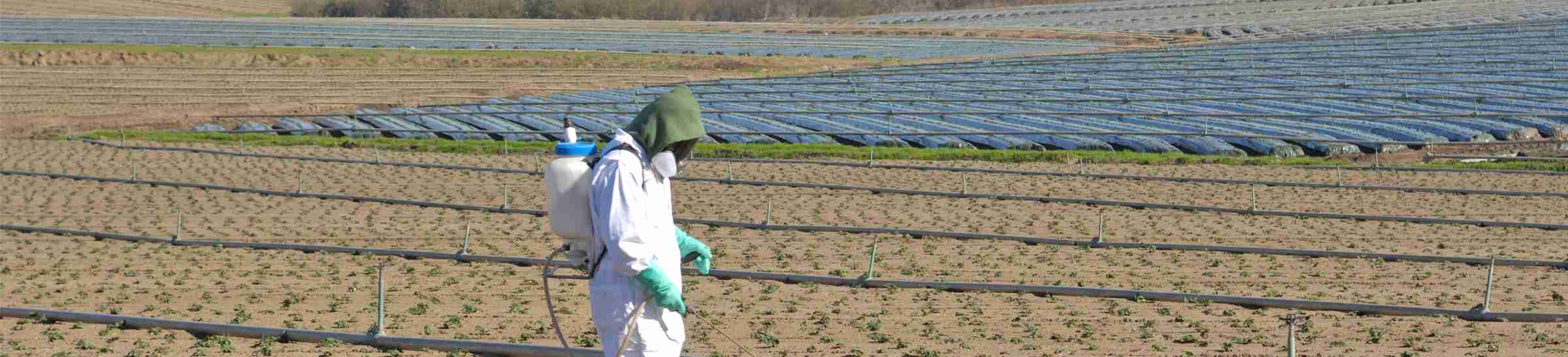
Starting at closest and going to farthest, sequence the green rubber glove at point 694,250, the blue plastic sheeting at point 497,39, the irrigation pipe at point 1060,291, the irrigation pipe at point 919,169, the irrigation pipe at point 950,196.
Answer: the green rubber glove at point 694,250, the irrigation pipe at point 1060,291, the irrigation pipe at point 950,196, the irrigation pipe at point 919,169, the blue plastic sheeting at point 497,39

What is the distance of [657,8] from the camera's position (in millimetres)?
72250

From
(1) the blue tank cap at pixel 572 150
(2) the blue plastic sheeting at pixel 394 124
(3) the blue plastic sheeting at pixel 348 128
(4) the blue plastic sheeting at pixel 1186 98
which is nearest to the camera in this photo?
(1) the blue tank cap at pixel 572 150

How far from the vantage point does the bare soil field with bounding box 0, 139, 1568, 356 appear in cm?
860

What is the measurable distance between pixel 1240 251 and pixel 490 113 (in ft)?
59.6

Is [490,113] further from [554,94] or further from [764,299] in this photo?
[764,299]

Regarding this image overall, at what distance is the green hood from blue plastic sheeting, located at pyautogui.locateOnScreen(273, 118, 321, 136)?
23.5 metres

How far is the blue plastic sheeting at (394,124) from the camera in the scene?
87.1 feet

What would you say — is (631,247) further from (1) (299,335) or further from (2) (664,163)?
(1) (299,335)

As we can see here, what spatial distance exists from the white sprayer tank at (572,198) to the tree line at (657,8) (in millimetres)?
63568

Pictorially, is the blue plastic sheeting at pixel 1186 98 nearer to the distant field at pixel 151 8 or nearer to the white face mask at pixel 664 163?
the white face mask at pixel 664 163

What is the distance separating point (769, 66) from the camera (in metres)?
41.4

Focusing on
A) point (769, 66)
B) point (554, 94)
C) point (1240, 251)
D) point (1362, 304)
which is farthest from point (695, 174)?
point (769, 66)

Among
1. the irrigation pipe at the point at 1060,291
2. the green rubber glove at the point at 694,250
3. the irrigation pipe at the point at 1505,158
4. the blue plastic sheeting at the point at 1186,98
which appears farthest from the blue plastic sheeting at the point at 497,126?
the green rubber glove at the point at 694,250

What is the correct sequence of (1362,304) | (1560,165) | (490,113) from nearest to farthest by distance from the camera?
1. (1362,304)
2. (1560,165)
3. (490,113)
